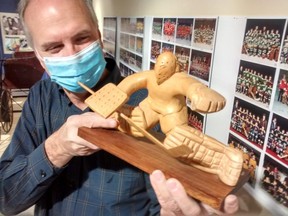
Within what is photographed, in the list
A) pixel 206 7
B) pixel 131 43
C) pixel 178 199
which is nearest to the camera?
pixel 178 199

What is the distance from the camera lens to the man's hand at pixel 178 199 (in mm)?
498

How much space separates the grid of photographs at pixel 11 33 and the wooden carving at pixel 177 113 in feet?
13.7

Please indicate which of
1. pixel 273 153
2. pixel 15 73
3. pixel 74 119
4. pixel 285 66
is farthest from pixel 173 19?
pixel 15 73

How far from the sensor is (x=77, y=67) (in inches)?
28.7

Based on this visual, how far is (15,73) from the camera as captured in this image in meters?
3.16

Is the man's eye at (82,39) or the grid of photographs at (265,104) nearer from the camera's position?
the man's eye at (82,39)

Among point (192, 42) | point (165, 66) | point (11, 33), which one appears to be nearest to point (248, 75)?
point (192, 42)

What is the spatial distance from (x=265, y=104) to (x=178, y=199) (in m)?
0.56

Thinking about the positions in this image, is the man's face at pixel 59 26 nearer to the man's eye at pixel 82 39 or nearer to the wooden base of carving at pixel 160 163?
the man's eye at pixel 82 39

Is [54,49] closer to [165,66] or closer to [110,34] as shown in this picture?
[165,66]

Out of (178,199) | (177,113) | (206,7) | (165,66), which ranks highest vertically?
(206,7)

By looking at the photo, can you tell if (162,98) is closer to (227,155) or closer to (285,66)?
(227,155)

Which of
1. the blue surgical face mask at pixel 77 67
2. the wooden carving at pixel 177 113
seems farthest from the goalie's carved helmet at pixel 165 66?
the blue surgical face mask at pixel 77 67

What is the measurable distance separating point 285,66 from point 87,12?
621 millimetres
